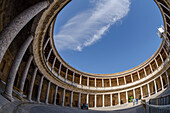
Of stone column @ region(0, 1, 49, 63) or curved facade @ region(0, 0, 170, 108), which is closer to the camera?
stone column @ region(0, 1, 49, 63)

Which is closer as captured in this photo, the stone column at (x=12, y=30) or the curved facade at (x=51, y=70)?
the stone column at (x=12, y=30)

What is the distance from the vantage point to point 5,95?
1006 centimetres

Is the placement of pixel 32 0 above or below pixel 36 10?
above

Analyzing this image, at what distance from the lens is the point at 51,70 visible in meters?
26.3

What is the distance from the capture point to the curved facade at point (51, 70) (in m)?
12.9

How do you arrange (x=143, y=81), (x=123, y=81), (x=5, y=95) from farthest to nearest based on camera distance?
1. (x=123, y=81)
2. (x=143, y=81)
3. (x=5, y=95)

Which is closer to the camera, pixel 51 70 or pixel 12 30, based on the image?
pixel 12 30

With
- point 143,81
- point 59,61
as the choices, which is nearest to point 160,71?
point 143,81

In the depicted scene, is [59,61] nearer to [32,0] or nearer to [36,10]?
[32,0]

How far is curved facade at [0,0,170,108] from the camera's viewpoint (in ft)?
42.4

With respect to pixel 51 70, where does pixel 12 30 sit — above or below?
below

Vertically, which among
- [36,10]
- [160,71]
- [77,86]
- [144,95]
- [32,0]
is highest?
[32,0]

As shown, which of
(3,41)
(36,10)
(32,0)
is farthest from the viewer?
(32,0)

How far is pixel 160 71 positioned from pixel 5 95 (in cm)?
3027
